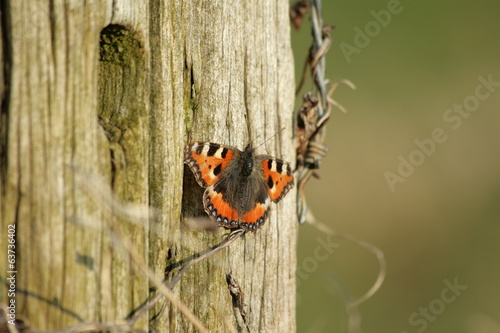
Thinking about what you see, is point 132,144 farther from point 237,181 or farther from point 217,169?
point 237,181

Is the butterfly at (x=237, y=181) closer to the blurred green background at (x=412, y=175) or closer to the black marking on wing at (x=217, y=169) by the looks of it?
the black marking on wing at (x=217, y=169)

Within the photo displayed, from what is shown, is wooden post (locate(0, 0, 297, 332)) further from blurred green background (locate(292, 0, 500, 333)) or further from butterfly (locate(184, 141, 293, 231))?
blurred green background (locate(292, 0, 500, 333))

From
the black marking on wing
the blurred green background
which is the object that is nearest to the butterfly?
the black marking on wing

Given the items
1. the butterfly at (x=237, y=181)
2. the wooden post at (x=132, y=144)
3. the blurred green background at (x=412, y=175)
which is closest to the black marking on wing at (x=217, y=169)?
the butterfly at (x=237, y=181)

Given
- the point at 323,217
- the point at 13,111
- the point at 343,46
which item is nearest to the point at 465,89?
the point at 343,46

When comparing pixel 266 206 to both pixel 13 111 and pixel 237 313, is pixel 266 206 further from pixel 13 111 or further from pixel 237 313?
pixel 13 111

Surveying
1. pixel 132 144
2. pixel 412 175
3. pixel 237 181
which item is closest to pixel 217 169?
pixel 237 181

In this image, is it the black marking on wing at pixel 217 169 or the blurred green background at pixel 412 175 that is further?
the blurred green background at pixel 412 175
